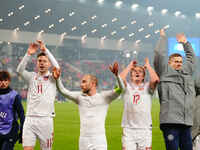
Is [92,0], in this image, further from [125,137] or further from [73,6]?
[125,137]

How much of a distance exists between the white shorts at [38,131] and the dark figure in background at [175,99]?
4.81ft

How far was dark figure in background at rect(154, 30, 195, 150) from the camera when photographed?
15.8 feet

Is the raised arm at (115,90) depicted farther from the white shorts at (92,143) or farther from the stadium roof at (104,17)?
the stadium roof at (104,17)

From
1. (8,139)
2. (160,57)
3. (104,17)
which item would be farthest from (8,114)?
(104,17)

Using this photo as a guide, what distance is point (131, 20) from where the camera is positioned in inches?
1624

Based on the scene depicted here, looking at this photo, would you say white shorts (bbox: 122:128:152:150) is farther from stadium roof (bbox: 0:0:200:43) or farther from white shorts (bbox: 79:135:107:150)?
stadium roof (bbox: 0:0:200:43)

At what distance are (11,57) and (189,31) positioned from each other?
18.9 metres

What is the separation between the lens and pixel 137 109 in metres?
5.27

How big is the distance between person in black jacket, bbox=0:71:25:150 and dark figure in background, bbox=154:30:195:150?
1.75 m

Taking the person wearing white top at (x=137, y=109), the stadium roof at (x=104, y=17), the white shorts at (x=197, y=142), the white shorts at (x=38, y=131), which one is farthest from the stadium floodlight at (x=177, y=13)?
the white shorts at (x=38, y=131)

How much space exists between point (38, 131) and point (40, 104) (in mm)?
341

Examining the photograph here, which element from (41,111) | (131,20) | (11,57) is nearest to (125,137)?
(41,111)

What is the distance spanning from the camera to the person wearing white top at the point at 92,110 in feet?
15.1

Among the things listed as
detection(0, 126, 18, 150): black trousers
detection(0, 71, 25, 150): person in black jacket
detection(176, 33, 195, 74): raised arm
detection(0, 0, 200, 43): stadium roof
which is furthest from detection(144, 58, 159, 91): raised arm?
detection(0, 0, 200, 43): stadium roof
